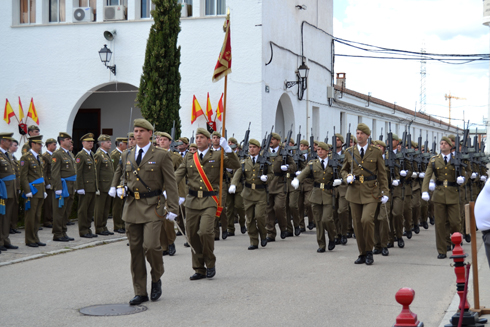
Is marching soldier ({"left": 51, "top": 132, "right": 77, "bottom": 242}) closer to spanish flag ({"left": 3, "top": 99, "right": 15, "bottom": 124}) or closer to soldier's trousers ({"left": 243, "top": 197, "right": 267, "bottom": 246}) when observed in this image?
soldier's trousers ({"left": 243, "top": 197, "right": 267, "bottom": 246})

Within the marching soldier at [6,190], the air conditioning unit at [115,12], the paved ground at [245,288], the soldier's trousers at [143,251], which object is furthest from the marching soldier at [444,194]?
the air conditioning unit at [115,12]

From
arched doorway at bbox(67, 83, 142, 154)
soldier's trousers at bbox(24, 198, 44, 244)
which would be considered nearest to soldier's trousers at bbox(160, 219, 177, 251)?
soldier's trousers at bbox(24, 198, 44, 244)

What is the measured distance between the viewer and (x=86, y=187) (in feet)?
43.0

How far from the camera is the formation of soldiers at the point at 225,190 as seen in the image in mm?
7283

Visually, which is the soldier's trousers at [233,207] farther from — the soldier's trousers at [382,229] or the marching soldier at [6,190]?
the marching soldier at [6,190]

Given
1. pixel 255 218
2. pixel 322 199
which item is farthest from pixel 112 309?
pixel 322 199

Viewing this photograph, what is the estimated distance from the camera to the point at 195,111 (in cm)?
2202

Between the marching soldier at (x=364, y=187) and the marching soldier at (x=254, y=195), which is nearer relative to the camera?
the marching soldier at (x=364, y=187)

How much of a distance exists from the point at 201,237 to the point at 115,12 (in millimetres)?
16556

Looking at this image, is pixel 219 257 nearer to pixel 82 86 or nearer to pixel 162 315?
pixel 162 315

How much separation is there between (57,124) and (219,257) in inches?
594

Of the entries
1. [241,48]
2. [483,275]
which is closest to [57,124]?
[241,48]

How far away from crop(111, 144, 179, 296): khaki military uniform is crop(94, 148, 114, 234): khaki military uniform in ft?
20.4

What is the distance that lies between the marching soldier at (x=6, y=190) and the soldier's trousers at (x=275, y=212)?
4884 millimetres
